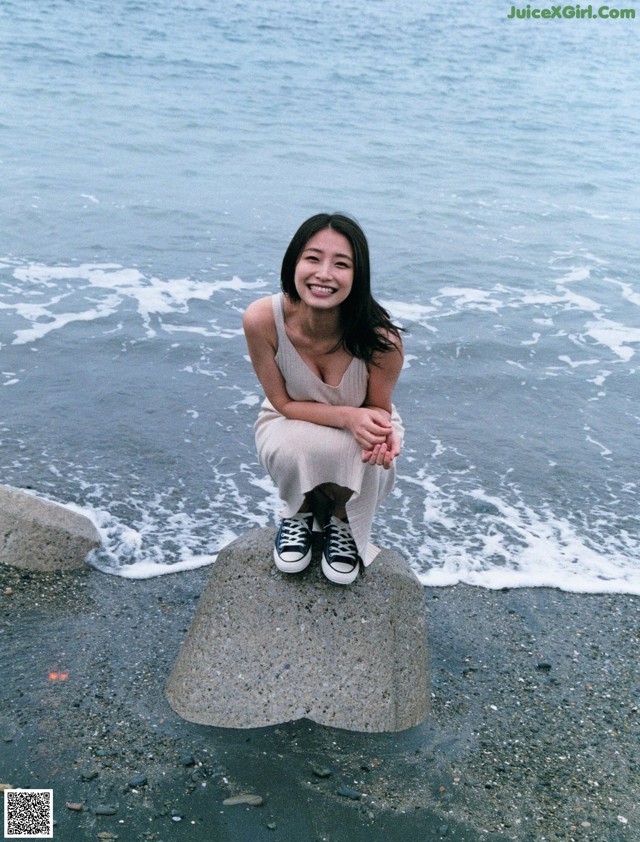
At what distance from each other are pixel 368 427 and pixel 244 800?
1.44 m

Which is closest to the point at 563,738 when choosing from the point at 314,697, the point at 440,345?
the point at 314,697

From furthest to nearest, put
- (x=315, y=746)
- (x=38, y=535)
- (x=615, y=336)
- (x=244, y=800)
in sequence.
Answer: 1. (x=615, y=336)
2. (x=38, y=535)
3. (x=315, y=746)
4. (x=244, y=800)

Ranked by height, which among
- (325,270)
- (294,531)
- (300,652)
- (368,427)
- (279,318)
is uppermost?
(325,270)

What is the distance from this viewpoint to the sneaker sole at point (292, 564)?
384cm

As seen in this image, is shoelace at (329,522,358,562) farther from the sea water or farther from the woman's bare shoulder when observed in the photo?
the sea water

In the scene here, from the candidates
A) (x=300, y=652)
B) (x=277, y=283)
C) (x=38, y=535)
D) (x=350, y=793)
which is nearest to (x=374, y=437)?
(x=300, y=652)

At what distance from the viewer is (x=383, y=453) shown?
361 cm

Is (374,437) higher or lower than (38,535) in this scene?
higher

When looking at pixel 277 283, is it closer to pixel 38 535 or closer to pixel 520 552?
pixel 520 552

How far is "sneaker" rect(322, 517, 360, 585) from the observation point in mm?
3832

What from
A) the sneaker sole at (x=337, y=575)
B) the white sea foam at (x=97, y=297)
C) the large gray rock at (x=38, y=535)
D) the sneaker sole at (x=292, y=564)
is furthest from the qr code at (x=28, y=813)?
the white sea foam at (x=97, y=297)

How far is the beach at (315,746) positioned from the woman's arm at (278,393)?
47.9 inches

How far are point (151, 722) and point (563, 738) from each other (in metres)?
1.66

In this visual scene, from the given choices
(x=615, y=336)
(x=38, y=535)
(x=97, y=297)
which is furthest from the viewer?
(x=615, y=336)
